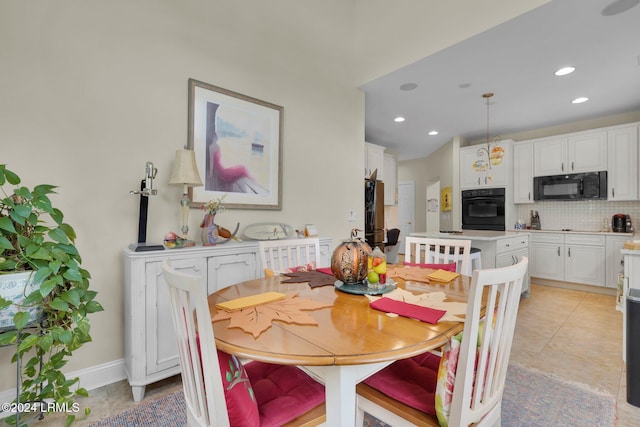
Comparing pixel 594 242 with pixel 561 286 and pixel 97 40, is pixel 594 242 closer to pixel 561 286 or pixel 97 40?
pixel 561 286

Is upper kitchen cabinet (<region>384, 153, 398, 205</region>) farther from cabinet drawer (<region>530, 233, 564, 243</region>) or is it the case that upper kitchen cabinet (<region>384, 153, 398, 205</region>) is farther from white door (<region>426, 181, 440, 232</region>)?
cabinet drawer (<region>530, 233, 564, 243</region>)

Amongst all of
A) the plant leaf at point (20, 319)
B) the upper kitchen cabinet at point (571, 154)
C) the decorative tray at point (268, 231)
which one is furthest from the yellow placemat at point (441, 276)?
the upper kitchen cabinet at point (571, 154)

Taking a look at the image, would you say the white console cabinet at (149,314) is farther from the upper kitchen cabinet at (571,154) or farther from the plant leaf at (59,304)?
the upper kitchen cabinet at (571,154)

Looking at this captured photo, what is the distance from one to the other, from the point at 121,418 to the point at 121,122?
1823 mm

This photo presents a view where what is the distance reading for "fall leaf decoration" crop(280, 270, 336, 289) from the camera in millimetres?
1557

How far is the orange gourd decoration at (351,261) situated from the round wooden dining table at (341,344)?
0.97ft

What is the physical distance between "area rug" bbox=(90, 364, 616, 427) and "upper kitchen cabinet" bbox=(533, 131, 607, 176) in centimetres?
403

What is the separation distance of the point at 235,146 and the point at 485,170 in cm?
439

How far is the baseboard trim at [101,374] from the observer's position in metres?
1.86

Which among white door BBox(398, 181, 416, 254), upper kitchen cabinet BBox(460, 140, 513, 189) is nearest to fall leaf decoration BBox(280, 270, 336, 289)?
upper kitchen cabinet BBox(460, 140, 513, 189)

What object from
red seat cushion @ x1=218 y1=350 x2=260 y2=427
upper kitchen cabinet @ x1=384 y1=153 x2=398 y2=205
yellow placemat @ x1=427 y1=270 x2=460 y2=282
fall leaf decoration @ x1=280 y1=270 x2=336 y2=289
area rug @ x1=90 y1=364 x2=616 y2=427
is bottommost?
area rug @ x1=90 y1=364 x2=616 y2=427

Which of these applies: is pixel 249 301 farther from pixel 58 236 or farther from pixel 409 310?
pixel 58 236

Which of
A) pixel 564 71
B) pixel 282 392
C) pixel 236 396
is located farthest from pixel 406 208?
pixel 236 396

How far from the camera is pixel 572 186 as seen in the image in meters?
4.68
